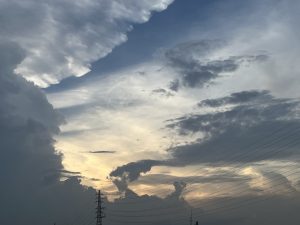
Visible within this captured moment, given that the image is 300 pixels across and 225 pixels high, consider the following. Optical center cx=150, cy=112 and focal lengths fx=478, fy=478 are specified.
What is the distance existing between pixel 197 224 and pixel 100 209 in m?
37.8

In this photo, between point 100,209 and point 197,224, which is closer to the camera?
point 197,224

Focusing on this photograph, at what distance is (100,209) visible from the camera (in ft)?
529

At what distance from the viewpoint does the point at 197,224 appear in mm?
138875
